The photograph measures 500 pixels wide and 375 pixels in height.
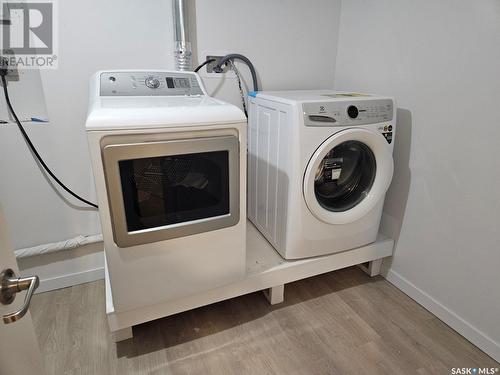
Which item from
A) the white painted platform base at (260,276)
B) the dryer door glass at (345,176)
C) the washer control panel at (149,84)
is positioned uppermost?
the washer control panel at (149,84)

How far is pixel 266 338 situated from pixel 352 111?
3.49 feet

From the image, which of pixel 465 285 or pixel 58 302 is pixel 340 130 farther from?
pixel 58 302

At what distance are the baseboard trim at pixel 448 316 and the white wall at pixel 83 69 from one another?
1389mm

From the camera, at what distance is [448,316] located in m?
1.44

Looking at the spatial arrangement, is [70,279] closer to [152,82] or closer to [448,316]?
[152,82]

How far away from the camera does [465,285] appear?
136cm

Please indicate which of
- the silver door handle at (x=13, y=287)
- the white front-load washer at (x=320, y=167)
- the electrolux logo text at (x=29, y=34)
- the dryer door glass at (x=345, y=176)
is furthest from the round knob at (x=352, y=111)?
the electrolux logo text at (x=29, y=34)

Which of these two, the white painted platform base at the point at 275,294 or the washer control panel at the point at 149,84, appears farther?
the white painted platform base at the point at 275,294

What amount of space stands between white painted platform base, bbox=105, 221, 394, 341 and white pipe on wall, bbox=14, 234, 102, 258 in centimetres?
39

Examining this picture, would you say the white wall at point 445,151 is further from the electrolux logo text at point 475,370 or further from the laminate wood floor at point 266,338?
the laminate wood floor at point 266,338

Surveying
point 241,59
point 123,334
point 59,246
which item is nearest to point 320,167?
point 241,59

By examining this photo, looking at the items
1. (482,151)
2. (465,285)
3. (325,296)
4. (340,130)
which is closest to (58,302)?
(325,296)

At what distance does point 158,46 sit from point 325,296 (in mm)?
1551

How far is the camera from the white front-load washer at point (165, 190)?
97 cm
